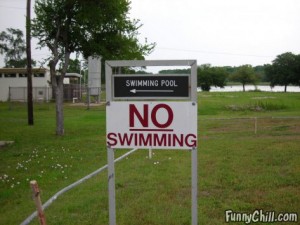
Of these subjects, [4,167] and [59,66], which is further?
[59,66]

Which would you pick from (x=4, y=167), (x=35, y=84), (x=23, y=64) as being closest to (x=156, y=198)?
(x=4, y=167)

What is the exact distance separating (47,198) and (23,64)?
81.2 m

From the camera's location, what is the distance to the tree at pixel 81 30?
717 inches

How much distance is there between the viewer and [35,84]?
166 ft

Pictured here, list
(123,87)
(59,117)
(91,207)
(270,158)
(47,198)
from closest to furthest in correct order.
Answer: (123,87) < (91,207) < (47,198) < (270,158) < (59,117)

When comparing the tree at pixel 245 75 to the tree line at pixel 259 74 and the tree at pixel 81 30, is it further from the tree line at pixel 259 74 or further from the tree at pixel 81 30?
the tree at pixel 81 30

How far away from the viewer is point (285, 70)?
345ft

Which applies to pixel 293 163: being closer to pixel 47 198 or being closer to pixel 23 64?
pixel 47 198

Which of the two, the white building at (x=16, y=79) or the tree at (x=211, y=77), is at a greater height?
the tree at (x=211, y=77)

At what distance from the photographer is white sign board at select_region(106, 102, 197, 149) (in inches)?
169

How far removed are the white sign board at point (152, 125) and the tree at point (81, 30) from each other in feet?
46.1

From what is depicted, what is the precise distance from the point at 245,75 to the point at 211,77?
10.8m

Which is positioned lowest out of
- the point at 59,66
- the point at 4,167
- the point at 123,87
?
the point at 4,167

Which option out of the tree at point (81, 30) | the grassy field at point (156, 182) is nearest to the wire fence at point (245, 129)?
the grassy field at point (156, 182)
